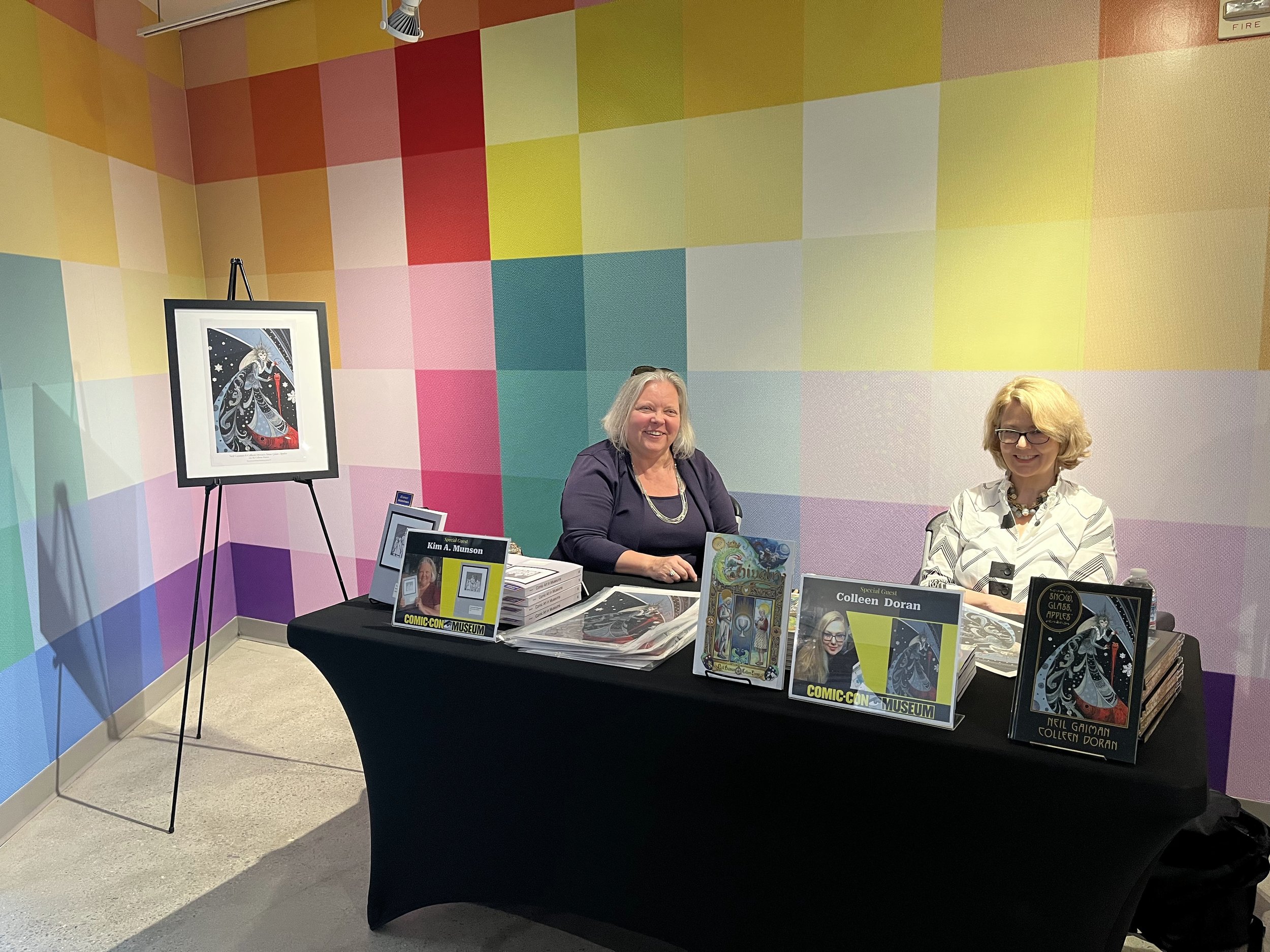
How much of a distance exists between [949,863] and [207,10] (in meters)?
4.24

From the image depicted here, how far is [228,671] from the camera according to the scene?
4.10 metres

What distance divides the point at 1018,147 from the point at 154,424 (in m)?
3.61

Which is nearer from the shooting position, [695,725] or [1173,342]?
[695,725]

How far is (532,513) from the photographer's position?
373cm

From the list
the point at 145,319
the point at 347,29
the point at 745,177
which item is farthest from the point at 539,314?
the point at 145,319

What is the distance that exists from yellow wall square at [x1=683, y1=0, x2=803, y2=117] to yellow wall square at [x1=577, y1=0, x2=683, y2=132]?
0.05 m

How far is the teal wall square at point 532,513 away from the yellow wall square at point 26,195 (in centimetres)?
190

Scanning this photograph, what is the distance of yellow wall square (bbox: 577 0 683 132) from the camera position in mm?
3162

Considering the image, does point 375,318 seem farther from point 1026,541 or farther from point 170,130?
point 1026,541

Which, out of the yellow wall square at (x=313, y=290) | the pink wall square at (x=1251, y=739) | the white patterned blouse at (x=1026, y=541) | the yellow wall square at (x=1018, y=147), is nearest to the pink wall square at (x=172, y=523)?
the yellow wall square at (x=313, y=290)

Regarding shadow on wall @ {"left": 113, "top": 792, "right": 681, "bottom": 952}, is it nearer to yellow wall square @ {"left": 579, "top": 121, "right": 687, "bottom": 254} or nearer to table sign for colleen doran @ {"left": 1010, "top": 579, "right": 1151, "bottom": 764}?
table sign for colleen doran @ {"left": 1010, "top": 579, "right": 1151, "bottom": 764}

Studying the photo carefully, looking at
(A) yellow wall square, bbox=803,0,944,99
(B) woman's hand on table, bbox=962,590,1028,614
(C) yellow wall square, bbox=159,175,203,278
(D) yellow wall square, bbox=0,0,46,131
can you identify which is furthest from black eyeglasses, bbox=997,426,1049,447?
(C) yellow wall square, bbox=159,175,203,278

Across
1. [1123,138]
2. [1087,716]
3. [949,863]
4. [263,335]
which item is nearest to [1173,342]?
[1123,138]

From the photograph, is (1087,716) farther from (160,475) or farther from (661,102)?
(160,475)
